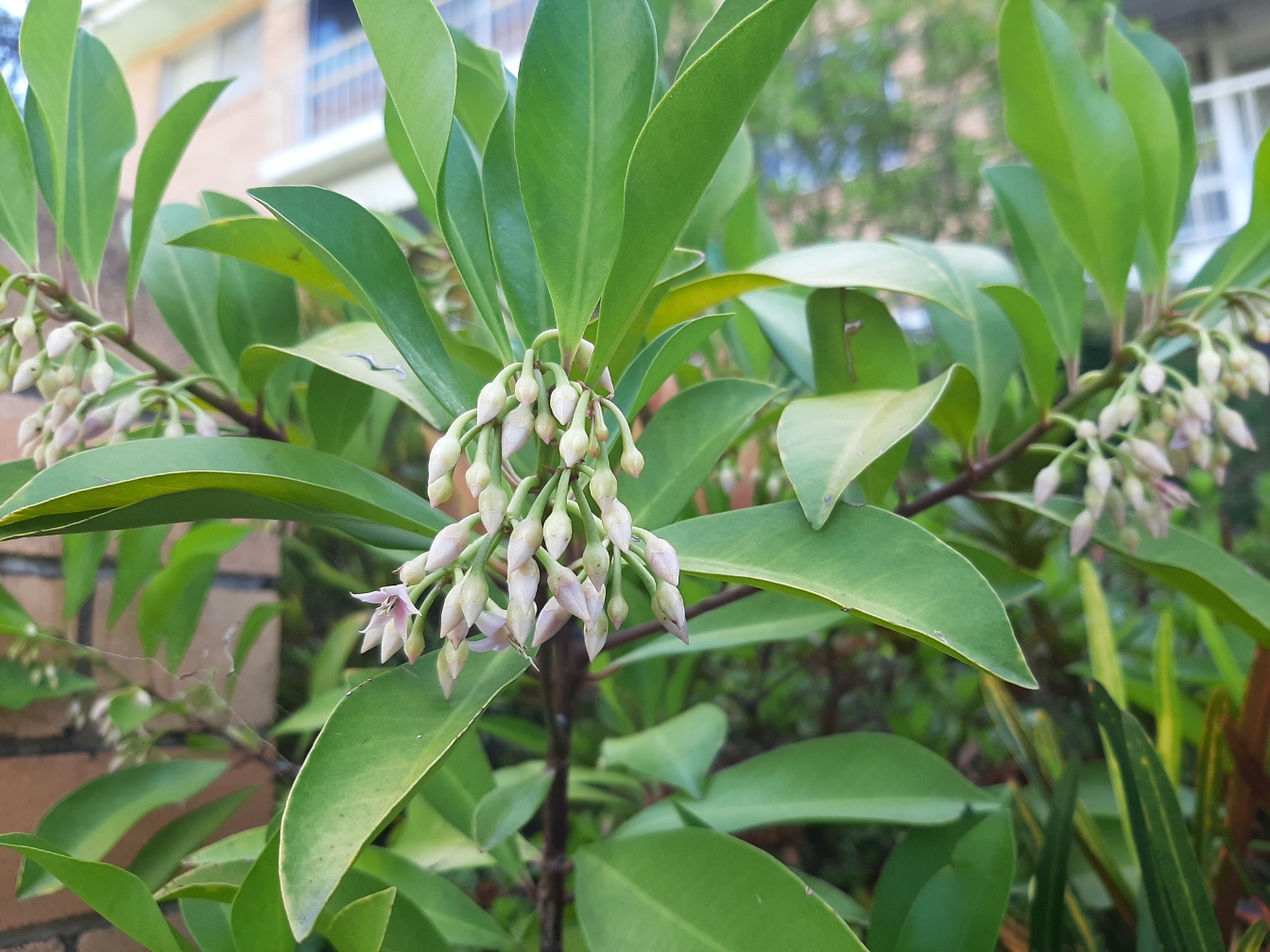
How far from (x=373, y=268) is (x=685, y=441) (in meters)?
0.24

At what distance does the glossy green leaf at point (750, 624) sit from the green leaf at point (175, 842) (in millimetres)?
430

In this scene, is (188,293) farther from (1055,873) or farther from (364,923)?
(1055,873)

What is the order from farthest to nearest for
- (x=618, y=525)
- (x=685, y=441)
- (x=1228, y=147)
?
(x=1228, y=147)
(x=685, y=441)
(x=618, y=525)

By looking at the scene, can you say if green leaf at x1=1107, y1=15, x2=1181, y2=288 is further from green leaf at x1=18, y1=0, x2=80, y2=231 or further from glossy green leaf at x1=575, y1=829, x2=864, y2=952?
green leaf at x1=18, y1=0, x2=80, y2=231

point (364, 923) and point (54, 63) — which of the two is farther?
point (54, 63)

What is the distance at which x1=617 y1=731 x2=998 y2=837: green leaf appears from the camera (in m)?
0.65

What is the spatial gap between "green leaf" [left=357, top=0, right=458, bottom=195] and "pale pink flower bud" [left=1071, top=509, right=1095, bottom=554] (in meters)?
0.54

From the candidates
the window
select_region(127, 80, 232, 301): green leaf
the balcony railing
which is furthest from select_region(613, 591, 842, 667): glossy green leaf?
the balcony railing

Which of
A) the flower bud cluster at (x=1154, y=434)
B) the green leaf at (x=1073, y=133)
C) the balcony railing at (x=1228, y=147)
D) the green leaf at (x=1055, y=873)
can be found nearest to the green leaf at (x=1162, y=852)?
the green leaf at (x=1055, y=873)

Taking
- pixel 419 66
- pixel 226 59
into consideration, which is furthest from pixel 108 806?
pixel 226 59

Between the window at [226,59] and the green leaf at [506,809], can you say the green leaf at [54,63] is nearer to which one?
the green leaf at [506,809]

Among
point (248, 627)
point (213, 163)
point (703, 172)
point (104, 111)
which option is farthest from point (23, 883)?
point (213, 163)

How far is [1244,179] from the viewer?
5.43 metres

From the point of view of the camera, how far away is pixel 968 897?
58cm
